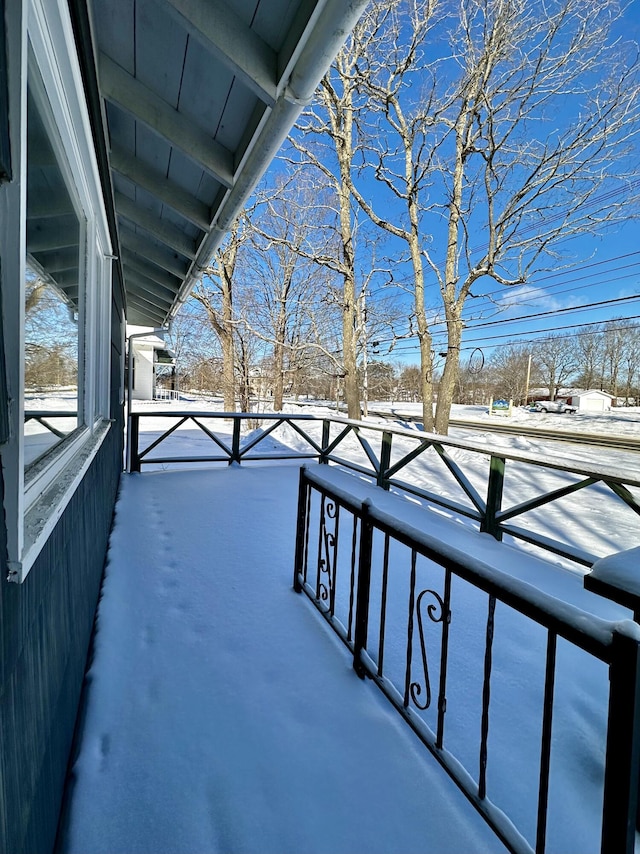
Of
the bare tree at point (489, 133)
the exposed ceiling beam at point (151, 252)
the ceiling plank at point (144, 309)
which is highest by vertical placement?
the bare tree at point (489, 133)

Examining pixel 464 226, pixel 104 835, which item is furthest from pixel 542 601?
pixel 464 226

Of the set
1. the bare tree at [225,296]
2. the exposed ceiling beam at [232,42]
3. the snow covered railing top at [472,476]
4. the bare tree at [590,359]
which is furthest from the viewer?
the bare tree at [590,359]

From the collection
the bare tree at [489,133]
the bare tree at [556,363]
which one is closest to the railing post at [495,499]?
the bare tree at [489,133]

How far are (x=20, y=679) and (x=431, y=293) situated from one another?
12.5 metres

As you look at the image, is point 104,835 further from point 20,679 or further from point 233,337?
point 233,337

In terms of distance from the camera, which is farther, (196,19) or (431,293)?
(431,293)

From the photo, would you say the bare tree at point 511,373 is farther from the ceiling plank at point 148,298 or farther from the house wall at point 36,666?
the house wall at point 36,666

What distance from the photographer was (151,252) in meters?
3.94

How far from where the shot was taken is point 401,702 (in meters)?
1.42

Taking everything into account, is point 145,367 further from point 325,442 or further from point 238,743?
point 238,743

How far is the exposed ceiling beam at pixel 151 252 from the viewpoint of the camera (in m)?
3.70

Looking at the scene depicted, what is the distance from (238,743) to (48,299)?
1397 mm

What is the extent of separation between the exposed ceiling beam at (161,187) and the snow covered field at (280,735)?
2313mm

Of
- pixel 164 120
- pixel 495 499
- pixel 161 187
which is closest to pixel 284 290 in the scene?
pixel 161 187
